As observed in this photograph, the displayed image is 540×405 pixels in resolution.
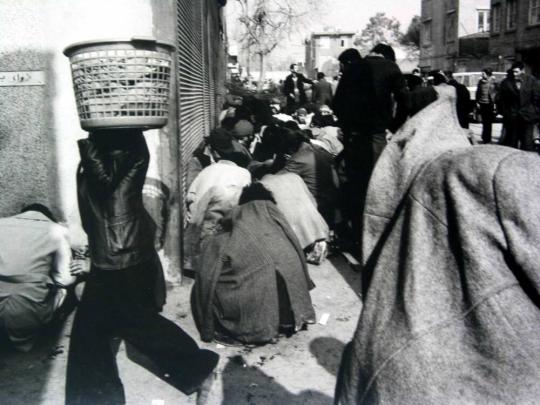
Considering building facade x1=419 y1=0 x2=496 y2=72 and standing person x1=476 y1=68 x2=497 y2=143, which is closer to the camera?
standing person x1=476 y1=68 x2=497 y2=143

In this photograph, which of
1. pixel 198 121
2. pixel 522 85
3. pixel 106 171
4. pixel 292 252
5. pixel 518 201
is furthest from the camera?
pixel 522 85

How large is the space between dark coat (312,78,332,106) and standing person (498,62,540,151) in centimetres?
563

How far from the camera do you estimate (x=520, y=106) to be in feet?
38.0

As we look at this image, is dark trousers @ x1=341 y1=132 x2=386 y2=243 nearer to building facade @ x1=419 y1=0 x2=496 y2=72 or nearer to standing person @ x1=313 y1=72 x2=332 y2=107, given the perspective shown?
standing person @ x1=313 y1=72 x2=332 y2=107

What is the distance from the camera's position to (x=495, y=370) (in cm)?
141

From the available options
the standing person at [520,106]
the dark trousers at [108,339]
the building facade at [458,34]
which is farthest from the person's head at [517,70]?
the building facade at [458,34]

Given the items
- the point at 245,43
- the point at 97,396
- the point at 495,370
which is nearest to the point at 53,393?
the point at 97,396

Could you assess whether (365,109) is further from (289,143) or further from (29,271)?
(29,271)

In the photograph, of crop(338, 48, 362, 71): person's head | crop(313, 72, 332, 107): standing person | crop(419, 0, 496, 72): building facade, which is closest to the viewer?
crop(338, 48, 362, 71): person's head

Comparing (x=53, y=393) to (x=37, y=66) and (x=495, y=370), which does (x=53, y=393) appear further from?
(x=495, y=370)

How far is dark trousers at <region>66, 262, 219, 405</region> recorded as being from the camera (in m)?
3.49

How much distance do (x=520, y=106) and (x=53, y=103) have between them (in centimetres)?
957

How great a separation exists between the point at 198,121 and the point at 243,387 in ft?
19.5

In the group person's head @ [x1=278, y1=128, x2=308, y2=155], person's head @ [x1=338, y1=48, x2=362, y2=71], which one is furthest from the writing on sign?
person's head @ [x1=338, y1=48, x2=362, y2=71]
